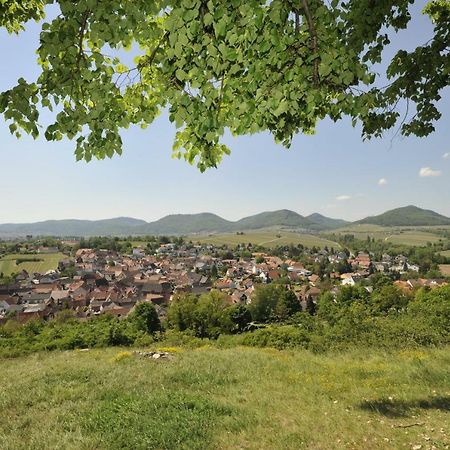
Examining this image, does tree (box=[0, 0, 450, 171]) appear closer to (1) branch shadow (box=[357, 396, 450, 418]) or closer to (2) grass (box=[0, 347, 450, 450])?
(2) grass (box=[0, 347, 450, 450])

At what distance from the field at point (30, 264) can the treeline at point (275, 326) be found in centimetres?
6349

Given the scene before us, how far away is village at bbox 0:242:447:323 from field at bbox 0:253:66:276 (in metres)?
4.26

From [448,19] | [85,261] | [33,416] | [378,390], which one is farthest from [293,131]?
[85,261]

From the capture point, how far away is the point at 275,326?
3064 centimetres

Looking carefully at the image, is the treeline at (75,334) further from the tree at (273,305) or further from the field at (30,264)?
the field at (30,264)

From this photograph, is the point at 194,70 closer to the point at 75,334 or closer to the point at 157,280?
the point at 75,334

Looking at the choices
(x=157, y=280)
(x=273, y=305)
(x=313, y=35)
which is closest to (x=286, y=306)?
(x=273, y=305)

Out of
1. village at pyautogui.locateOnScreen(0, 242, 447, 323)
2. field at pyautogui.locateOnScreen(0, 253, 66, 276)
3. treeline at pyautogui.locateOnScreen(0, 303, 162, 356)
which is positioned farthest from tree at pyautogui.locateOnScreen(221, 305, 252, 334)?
field at pyautogui.locateOnScreen(0, 253, 66, 276)

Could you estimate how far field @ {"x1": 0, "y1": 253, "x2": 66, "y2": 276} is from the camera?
10906cm

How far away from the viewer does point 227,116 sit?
3463 mm

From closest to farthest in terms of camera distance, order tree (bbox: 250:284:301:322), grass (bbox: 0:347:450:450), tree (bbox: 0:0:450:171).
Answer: tree (bbox: 0:0:450:171), grass (bbox: 0:347:450:450), tree (bbox: 250:284:301:322)

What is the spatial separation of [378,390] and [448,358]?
14.3 ft

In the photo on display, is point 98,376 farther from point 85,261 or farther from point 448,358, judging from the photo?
point 85,261

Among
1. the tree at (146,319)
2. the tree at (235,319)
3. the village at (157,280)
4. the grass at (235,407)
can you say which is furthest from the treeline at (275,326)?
the village at (157,280)
